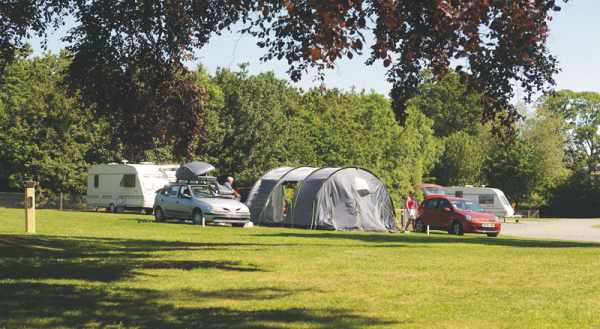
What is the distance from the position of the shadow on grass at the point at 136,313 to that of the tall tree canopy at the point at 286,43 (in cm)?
269

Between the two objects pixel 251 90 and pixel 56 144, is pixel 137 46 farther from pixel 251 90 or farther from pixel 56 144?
pixel 251 90

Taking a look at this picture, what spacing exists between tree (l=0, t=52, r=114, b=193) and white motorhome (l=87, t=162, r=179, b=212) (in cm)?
404

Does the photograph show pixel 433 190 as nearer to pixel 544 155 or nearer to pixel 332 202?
pixel 544 155

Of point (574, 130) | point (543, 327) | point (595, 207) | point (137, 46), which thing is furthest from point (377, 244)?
point (574, 130)

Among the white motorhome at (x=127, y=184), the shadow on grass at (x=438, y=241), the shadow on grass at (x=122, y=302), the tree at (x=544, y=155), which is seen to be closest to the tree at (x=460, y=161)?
the tree at (x=544, y=155)

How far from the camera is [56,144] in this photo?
173 ft

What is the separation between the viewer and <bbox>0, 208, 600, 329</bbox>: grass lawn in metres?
8.88

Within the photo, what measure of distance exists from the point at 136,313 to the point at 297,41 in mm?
4670

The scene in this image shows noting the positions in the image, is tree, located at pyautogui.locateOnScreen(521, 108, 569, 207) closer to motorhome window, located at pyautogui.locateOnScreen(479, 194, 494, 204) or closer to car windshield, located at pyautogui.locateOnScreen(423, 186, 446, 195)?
car windshield, located at pyautogui.locateOnScreen(423, 186, 446, 195)

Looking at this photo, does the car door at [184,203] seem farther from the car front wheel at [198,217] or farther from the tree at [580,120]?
the tree at [580,120]

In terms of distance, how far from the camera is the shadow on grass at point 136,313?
845cm

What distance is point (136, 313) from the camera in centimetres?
913

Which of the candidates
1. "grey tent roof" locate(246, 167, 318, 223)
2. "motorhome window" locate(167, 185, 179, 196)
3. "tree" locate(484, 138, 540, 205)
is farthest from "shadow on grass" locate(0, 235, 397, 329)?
"tree" locate(484, 138, 540, 205)

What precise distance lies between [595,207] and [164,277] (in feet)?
218
